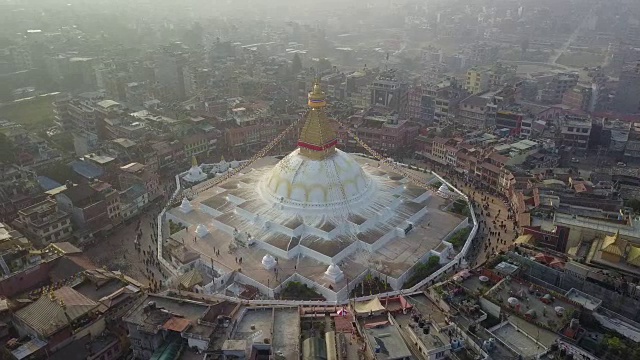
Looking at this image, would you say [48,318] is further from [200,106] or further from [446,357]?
[200,106]

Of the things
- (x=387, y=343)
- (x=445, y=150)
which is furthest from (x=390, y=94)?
(x=387, y=343)

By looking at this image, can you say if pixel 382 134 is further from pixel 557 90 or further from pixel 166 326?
pixel 557 90

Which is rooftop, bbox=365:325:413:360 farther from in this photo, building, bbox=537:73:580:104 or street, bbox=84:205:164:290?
building, bbox=537:73:580:104

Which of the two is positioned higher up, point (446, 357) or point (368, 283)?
point (446, 357)

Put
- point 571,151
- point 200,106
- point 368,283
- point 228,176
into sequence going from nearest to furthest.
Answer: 1. point 368,283
2. point 228,176
3. point 571,151
4. point 200,106

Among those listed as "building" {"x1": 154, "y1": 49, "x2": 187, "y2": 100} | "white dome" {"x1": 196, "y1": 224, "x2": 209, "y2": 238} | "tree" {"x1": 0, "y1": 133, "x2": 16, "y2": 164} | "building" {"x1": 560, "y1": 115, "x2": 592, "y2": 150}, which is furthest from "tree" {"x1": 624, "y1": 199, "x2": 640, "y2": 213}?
"building" {"x1": 154, "y1": 49, "x2": 187, "y2": 100}

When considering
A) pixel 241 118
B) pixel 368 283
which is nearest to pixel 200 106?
pixel 241 118

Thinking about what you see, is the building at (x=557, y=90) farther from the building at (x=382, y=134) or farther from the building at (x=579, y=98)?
the building at (x=382, y=134)
